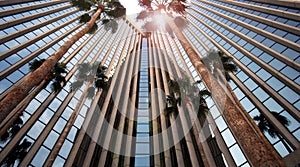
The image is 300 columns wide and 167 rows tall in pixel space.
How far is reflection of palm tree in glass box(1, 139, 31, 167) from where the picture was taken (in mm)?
18453

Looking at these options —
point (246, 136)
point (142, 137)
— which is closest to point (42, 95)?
point (142, 137)

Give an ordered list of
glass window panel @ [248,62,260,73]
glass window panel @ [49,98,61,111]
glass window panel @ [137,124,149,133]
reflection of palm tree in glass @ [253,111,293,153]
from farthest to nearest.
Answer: glass window panel @ [137,124,149,133] → glass window panel @ [248,62,260,73] → glass window panel @ [49,98,61,111] → reflection of palm tree in glass @ [253,111,293,153]

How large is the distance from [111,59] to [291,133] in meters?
37.1

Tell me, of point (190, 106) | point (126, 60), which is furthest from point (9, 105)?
point (126, 60)

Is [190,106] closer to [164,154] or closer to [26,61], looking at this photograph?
[164,154]

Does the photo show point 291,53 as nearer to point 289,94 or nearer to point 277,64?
point 277,64

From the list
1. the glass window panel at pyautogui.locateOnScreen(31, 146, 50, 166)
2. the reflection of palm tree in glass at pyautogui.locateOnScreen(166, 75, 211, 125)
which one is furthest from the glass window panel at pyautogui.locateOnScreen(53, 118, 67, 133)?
the reflection of palm tree in glass at pyautogui.locateOnScreen(166, 75, 211, 125)

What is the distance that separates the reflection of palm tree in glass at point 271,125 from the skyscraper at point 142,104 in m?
0.11

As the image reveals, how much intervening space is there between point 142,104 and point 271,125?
19.2m

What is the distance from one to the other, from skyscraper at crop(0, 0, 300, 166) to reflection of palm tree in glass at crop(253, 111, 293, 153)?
0.11 m

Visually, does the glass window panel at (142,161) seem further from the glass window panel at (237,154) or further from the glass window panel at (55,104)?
the glass window panel at (55,104)

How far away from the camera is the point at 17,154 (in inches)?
772

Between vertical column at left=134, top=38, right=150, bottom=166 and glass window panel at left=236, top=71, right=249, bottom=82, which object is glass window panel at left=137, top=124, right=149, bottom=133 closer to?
vertical column at left=134, top=38, right=150, bottom=166

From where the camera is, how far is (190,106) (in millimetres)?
23969
